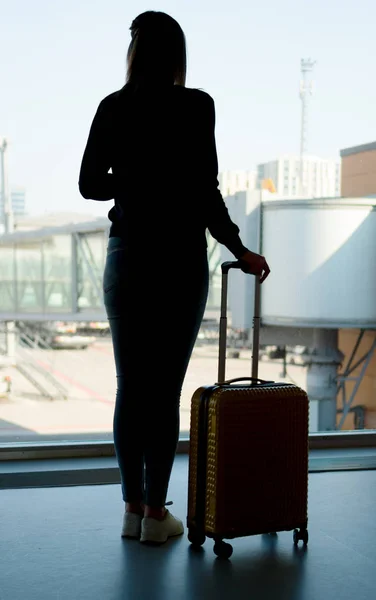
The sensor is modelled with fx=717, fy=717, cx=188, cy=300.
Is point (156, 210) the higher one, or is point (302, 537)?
point (156, 210)

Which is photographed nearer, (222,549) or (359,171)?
(222,549)

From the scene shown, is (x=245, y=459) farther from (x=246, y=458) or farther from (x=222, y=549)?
(x=222, y=549)

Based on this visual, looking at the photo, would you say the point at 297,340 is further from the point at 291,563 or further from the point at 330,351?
the point at 291,563

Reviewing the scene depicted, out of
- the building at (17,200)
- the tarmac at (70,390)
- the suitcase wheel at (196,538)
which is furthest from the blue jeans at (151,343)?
the tarmac at (70,390)

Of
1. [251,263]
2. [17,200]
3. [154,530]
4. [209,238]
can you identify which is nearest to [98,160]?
[251,263]

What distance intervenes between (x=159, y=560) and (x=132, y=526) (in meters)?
0.19

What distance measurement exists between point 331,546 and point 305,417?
0.37 m

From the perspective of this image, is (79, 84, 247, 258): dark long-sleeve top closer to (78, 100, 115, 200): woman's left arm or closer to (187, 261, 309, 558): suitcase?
(78, 100, 115, 200): woman's left arm

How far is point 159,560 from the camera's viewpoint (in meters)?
1.79

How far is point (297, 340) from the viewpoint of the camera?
11617 mm

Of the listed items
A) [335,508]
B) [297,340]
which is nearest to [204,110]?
[335,508]

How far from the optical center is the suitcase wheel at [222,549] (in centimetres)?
182

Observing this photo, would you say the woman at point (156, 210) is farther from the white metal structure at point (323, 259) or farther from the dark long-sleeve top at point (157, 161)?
the white metal structure at point (323, 259)

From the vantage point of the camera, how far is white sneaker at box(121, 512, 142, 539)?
1.96 meters
